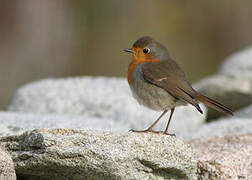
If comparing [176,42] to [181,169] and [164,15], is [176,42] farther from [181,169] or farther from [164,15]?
[181,169]

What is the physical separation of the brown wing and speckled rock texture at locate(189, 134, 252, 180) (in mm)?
506

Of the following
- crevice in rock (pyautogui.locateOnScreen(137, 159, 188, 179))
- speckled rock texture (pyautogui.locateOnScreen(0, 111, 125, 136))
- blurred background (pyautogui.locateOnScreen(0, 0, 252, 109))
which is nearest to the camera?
crevice in rock (pyautogui.locateOnScreen(137, 159, 188, 179))

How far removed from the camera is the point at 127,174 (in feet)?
14.4

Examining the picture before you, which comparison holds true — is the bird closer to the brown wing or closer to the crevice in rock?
the brown wing

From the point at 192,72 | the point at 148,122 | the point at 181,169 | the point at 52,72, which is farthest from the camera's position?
the point at 192,72

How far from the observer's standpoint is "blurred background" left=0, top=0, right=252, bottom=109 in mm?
12664

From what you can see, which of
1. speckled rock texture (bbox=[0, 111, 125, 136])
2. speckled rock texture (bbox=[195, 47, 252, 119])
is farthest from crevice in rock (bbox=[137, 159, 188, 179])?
speckled rock texture (bbox=[195, 47, 252, 119])

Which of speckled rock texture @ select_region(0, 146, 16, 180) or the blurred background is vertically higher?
the blurred background

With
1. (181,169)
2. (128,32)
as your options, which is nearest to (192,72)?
(128,32)

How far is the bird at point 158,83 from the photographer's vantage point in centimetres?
546

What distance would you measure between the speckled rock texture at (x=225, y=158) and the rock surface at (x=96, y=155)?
10.6 inches

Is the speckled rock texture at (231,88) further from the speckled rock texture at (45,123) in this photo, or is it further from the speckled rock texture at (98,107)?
the speckled rock texture at (45,123)

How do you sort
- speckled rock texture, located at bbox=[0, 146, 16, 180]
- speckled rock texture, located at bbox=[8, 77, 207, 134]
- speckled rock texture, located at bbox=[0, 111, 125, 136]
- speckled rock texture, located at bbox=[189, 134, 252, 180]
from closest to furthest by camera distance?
speckled rock texture, located at bbox=[0, 146, 16, 180] → speckled rock texture, located at bbox=[189, 134, 252, 180] → speckled rock texture, located at bbox=[0, 111, 125, 136] → speckled rock texture, located at bbox=[8, 77, 207, 134]

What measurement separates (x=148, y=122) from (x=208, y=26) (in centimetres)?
661
